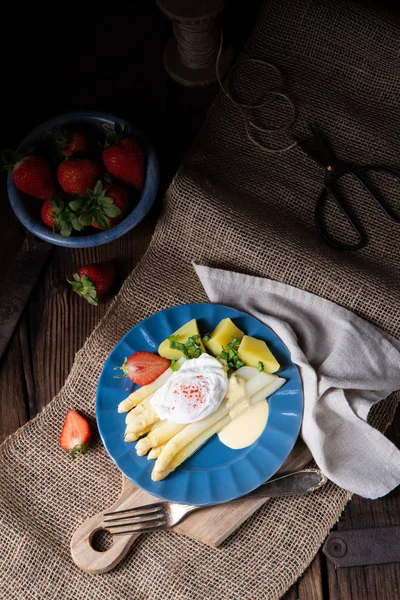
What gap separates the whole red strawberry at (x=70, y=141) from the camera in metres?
1.62

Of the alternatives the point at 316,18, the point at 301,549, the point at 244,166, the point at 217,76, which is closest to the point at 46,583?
the point at 301,549

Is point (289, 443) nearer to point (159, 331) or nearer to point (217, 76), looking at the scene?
point (159, 331)

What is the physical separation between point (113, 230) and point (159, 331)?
0.75 feet

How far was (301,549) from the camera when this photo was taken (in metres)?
1.52

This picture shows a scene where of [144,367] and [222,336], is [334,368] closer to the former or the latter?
[222,336]

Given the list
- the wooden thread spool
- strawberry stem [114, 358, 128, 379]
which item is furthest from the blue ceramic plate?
the wooden thread spool

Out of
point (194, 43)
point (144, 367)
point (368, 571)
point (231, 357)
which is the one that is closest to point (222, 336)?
point (231, 357)

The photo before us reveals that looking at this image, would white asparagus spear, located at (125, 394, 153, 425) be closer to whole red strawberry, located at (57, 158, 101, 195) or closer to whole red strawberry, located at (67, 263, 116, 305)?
whole red strawberry, located at (67, 263, 116, 305)

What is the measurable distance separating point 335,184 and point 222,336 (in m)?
0.46

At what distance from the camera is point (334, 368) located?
154 centimetres

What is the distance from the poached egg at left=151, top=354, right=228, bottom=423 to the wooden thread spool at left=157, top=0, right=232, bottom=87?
0.73 meters

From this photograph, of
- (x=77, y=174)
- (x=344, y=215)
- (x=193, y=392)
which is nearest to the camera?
(x=193, y=392)

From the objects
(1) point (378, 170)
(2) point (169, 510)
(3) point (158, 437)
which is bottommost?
(2) point (169, 510)

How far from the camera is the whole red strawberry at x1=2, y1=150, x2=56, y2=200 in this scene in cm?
157
